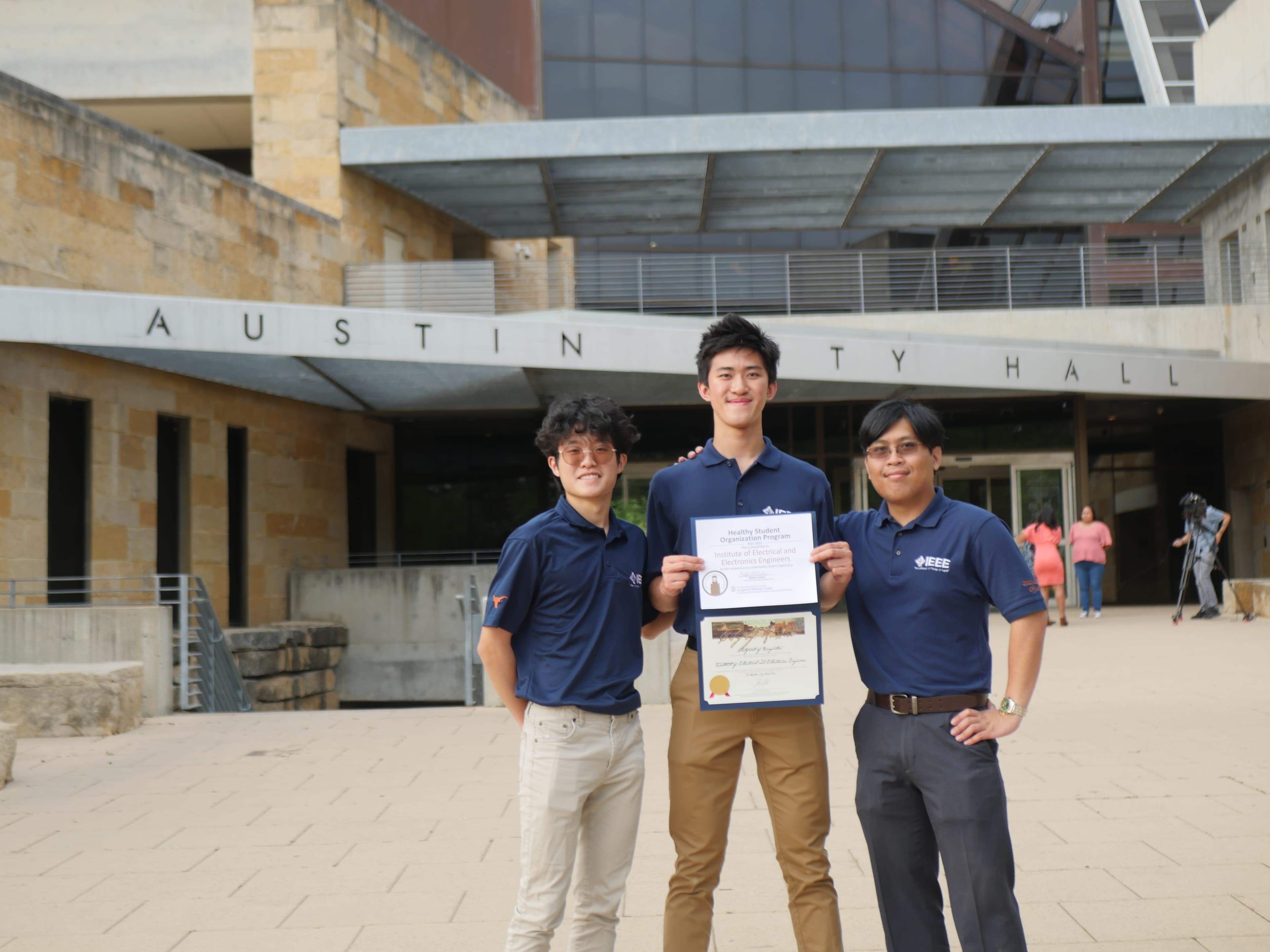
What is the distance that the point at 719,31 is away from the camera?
1224 inches

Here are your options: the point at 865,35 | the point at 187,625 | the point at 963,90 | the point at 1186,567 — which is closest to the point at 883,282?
the point at 1186,567

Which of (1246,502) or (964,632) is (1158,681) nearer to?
(964,632)

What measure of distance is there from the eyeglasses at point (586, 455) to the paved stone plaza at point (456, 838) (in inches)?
69.8

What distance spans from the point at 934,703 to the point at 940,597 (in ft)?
0.95

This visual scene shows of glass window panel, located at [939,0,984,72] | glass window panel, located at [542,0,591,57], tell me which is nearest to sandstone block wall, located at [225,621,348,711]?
glass window panel, located at [542,0,591,57]

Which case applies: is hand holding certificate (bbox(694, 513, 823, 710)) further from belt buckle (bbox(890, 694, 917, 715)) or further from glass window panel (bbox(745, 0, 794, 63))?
glass window panel (bbox(745, 0, 794, 63))

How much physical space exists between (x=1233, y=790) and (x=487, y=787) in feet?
13.2

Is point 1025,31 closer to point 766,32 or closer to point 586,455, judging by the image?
point 766,32

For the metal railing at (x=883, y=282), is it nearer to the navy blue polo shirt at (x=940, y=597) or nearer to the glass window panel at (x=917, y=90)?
the glass window panel at (x=917, y=90)

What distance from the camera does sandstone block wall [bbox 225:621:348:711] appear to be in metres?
16.5

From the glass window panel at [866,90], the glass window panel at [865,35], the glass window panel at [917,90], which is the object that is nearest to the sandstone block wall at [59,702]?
the glass window panel at [866,90]

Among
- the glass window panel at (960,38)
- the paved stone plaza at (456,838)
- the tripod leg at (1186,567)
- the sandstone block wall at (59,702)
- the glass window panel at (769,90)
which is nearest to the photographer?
the paved stone plaza at (456,838)

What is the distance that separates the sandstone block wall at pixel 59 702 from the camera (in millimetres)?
9039

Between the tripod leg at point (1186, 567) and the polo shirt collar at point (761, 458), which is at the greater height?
the polo shirt collar at point (761, 458)
